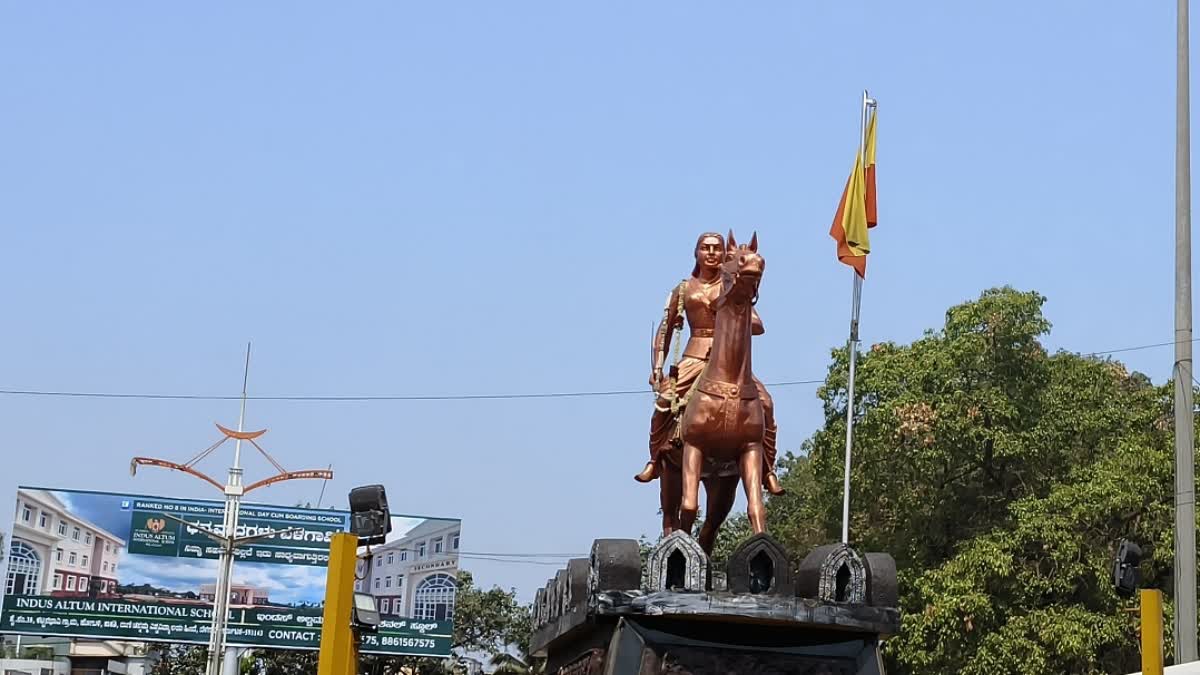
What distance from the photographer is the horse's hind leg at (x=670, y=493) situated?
11.6 metres

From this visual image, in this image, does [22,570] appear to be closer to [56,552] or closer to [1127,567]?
[56,552]

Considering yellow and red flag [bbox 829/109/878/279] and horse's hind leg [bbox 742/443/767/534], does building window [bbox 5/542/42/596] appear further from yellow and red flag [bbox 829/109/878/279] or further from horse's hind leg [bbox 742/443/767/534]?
horse's hind leg [bbox 742/443/767/534]

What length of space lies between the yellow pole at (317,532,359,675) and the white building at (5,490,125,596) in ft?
96.1

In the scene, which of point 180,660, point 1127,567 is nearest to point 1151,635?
point 1127,567

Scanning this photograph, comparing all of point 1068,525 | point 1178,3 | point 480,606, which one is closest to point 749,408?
point 1178,3

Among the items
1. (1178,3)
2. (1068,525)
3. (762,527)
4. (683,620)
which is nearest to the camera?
(683,620)

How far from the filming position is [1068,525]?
23.3 m

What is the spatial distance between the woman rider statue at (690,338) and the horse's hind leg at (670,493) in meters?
0.06

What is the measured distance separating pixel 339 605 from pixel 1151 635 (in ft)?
16.2

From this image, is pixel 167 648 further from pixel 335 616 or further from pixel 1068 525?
pixel 335 616

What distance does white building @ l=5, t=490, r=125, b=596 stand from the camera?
36.7m

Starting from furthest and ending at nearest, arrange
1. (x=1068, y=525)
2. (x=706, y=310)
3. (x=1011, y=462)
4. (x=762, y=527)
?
(x=1011, y=462) → (x=1068, y=525) → (x=706, y=310) → (x=762, y=527)

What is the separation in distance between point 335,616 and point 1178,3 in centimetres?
1219

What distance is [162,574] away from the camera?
37.3 metres
